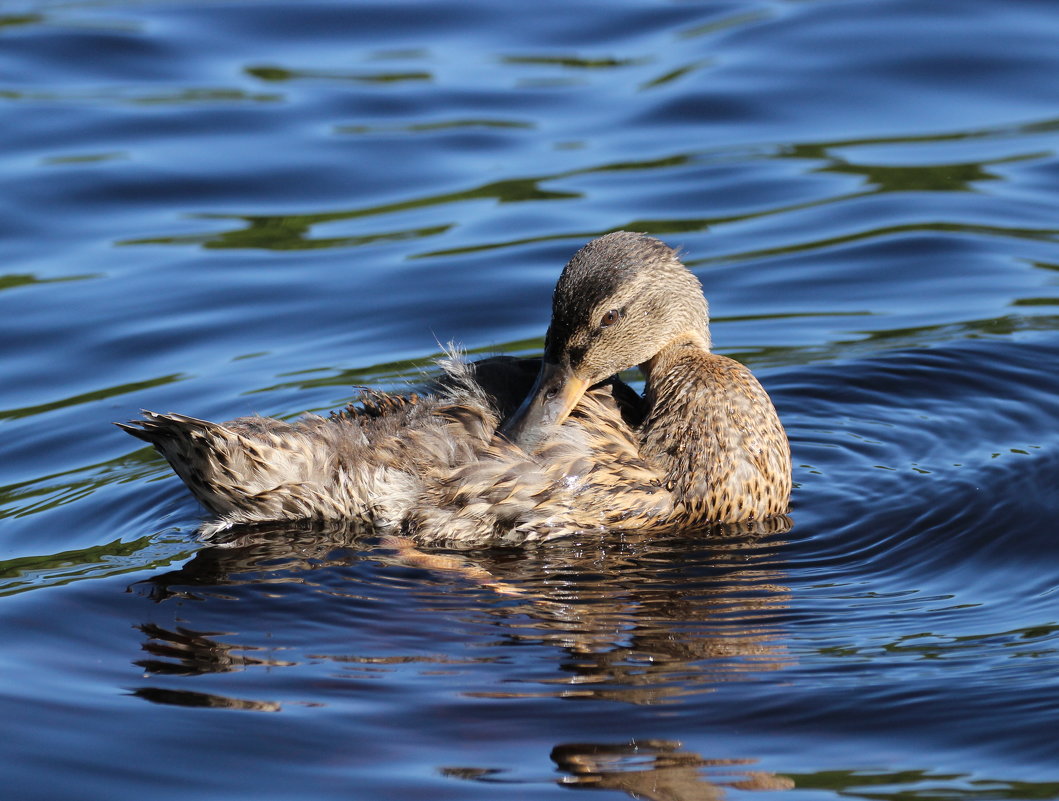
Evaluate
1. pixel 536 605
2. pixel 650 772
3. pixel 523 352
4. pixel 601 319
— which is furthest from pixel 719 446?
pixel 523 352

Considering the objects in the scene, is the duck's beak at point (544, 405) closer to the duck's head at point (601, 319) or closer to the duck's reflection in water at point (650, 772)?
the duck's head at point (601, 319)

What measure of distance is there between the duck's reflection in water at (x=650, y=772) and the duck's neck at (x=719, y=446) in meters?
2.06

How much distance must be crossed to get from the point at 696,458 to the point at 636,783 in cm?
235

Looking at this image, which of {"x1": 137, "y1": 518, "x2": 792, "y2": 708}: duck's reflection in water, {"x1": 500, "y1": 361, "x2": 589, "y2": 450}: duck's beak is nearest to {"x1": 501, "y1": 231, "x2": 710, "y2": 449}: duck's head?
{"x1": 500, "y1": 361, "x2": 589, "y2": 450}: duck's beak

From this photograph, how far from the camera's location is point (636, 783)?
15.0 feet

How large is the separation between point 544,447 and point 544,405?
0.20 meters

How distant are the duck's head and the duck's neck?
31 centimetres

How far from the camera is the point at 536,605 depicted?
584cm

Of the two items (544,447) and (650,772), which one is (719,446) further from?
(650,772)

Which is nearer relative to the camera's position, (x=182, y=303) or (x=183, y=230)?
(x=182, y=303)

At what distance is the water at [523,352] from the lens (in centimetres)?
489

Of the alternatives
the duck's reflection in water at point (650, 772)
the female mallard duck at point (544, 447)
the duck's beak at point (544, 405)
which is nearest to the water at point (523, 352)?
the duck's reflection in water at point (650, 772)

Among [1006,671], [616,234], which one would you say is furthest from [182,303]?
[1006,671]

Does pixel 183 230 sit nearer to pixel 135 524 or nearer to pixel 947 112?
pixel 135 524
